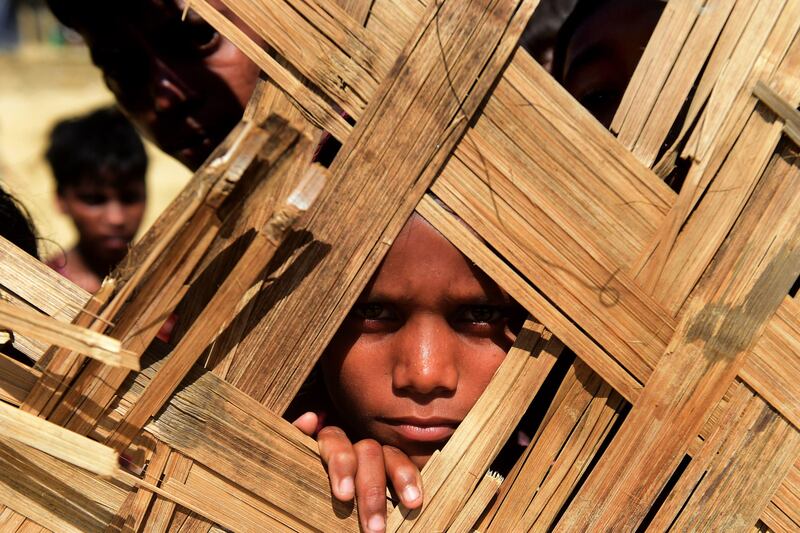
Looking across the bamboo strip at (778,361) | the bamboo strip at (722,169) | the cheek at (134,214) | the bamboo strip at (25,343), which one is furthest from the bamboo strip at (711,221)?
the cheek at (134,214)

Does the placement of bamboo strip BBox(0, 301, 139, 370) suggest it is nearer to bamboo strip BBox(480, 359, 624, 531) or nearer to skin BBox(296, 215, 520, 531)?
skin BBox(296, 215, 520, 531)

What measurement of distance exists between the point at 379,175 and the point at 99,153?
204 centimetres

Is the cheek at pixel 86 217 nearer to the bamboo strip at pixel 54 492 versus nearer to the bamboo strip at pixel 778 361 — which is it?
the bamboo strip at pixel 54 492

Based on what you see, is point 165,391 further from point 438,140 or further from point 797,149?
point 797,149

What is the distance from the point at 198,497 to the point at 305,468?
0.13 m

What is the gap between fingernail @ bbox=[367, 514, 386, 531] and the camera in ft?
3.11

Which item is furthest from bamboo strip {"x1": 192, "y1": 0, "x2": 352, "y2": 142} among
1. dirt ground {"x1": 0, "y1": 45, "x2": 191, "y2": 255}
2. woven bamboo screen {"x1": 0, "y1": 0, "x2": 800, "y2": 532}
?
dirt ground {"x1": 0, "y1": 45, "x2": 191, "y2": 255}

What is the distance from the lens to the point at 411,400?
1.11m

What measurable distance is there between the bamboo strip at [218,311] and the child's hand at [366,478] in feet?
0.65

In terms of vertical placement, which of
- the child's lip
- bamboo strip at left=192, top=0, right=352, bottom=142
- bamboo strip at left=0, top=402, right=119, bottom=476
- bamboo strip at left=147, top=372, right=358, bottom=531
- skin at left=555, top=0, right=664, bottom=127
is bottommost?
bamboo strip at left=0, top=402, right=119, bottom=476

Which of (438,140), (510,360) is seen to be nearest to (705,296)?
(510,360)

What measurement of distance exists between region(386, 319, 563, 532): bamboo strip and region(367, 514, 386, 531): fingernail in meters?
0.03

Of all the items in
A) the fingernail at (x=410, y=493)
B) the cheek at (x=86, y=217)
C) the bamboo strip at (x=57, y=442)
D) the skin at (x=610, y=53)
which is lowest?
the cheek at (x=86, y=217)

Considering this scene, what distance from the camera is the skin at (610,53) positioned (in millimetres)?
1301
